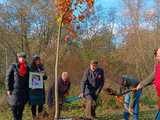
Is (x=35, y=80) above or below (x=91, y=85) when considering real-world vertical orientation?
above

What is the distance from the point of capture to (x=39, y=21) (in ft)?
96.4

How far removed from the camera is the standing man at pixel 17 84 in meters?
11.5

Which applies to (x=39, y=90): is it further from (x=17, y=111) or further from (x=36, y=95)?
(x=17, y=111)

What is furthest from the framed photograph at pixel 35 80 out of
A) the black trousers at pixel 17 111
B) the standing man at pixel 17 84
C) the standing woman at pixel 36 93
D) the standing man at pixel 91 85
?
the standing man at pixel 91 85

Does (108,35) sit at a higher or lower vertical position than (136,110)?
higher

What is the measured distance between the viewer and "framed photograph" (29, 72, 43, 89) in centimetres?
1195

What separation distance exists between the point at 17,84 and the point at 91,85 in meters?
3.19

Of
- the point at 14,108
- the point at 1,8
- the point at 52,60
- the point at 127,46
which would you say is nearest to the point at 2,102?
the point at 14,108

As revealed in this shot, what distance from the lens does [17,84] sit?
11578 mm

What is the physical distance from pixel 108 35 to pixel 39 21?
6.95 m

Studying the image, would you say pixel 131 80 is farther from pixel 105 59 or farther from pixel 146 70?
pixel 146 70

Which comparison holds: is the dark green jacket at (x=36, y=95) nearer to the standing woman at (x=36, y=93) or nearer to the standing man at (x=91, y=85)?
the standing woman at (x=36, y=93)

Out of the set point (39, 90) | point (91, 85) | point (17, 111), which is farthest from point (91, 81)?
point (17, 111)

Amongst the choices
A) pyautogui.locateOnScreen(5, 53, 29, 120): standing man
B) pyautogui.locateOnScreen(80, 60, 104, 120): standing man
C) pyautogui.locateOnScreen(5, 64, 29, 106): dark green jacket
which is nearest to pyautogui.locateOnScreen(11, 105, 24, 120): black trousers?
pyautogui.locateOnScreen(5, 53, 29, 120): standing man
